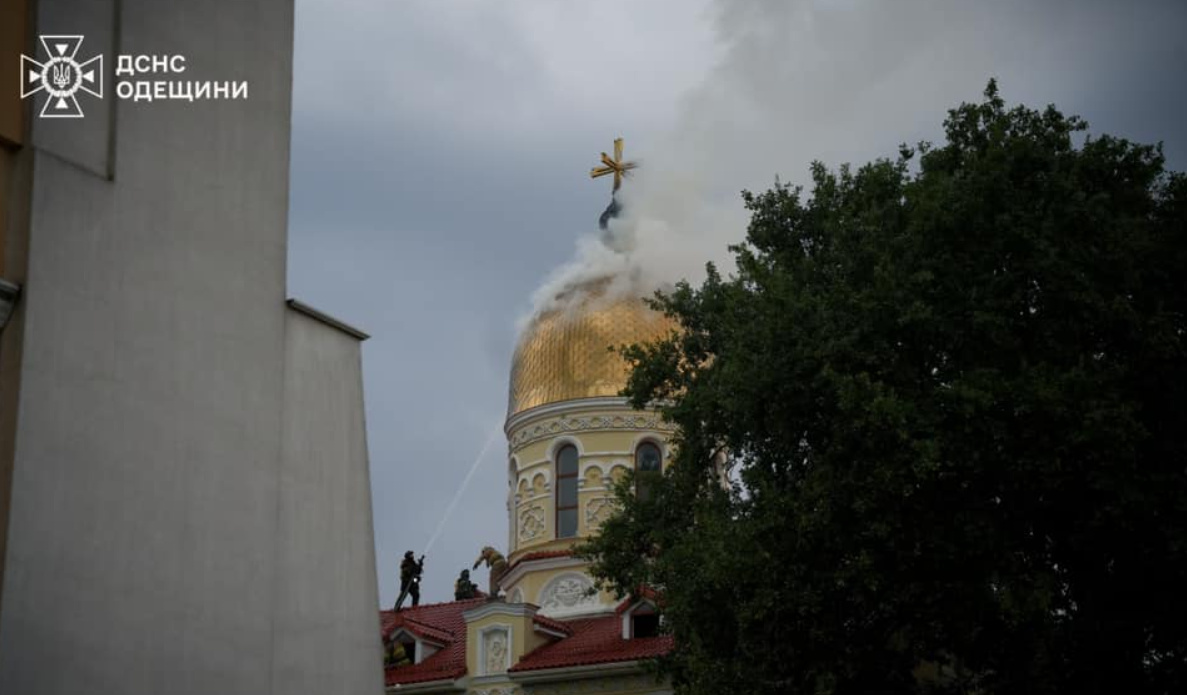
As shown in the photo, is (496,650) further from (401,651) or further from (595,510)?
(595,510)

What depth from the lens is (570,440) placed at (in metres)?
37.7

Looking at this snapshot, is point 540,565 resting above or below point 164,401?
above

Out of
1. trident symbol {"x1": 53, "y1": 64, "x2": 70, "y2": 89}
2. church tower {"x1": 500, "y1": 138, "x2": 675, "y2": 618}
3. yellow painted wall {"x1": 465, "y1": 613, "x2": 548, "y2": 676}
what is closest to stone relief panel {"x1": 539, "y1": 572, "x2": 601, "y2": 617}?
church tower {"x1": 500, "y1": 138, "x2": 675, "y2": 618}

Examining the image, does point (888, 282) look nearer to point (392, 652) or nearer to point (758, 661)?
point (758, 661)

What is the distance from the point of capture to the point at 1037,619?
1881cm

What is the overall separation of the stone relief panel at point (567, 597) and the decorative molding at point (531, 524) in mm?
1373

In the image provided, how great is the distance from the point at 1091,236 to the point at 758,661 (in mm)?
7257

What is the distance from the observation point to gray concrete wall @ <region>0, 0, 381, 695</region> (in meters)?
7.01

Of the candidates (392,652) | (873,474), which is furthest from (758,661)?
(392,652)

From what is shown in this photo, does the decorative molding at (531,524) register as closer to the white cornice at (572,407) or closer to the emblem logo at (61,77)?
the white cornice at (572,407)

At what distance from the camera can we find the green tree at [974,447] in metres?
18.4

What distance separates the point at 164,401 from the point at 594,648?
26422 mm

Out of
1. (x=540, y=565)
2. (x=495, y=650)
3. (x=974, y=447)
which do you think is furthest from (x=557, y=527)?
(x=974, y=447)

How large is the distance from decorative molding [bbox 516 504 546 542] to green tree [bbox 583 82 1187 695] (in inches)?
639
